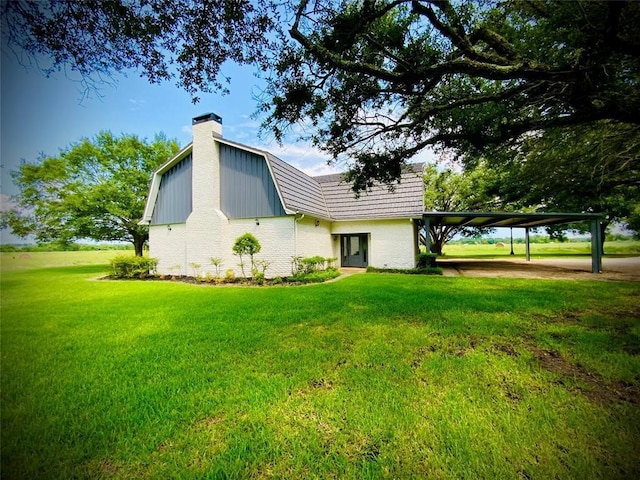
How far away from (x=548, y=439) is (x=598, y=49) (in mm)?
3795

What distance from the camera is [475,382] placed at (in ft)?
8.90

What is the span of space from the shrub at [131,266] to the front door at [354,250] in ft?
34.2

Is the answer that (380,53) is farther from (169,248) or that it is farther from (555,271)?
(555,271)

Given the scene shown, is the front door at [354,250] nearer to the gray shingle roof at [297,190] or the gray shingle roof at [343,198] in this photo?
the gray shingle roof at [343,198]

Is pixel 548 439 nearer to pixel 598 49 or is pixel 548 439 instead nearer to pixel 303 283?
pixel 598 49

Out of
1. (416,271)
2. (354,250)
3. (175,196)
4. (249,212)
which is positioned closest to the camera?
(249,212)

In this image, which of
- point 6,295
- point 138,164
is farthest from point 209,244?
point 138,164

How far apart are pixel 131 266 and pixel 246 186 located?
7.16 m

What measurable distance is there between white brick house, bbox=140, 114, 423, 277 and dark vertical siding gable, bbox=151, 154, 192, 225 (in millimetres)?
51

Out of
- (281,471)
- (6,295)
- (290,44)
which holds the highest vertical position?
(290,44)

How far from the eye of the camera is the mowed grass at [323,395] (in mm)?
1748

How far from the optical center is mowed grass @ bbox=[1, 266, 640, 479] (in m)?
1.75

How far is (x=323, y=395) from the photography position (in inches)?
99.1

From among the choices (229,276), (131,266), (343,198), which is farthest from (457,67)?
(131,266)
